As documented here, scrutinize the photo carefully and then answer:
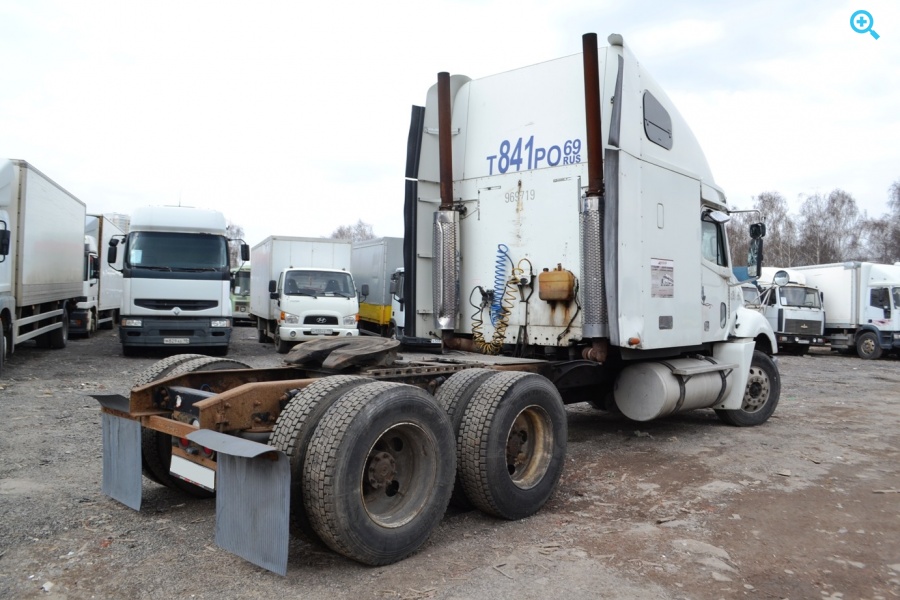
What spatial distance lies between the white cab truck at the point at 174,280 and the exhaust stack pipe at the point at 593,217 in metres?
10.4

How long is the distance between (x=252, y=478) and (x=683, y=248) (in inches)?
210

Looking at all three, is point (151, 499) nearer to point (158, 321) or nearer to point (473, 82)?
point (473, 82)

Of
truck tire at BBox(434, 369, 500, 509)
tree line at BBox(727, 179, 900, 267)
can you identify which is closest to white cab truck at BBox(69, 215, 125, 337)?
truck tire at BBox(434, 369, 500, 509)

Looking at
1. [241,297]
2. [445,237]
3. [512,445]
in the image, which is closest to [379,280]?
[241,297]

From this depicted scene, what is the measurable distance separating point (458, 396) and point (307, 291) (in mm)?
13020

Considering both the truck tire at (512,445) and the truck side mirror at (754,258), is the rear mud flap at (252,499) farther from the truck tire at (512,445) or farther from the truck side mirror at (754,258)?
the truck side mirror at (754,258)

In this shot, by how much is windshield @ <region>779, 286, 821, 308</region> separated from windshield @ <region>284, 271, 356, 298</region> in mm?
15041

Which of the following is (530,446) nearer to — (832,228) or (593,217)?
(593,217)

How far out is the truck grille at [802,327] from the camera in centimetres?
2253

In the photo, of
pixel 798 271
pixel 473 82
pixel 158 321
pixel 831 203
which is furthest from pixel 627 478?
pixel 831 203

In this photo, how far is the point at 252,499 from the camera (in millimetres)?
3568

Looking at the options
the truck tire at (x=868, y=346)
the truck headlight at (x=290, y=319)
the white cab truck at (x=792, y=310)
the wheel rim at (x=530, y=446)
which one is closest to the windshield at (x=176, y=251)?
the truck headlight at (x=290, y=319)

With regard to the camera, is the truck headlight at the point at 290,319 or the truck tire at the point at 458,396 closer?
the truck tire at the point at 458,396

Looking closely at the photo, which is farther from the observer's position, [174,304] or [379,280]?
[379,280]
